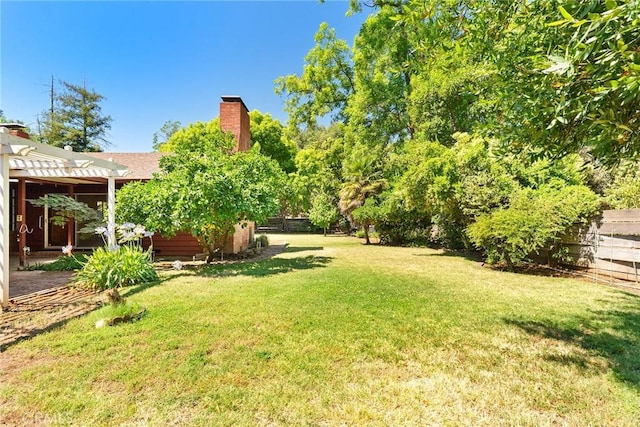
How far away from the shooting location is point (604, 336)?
4.69 meters

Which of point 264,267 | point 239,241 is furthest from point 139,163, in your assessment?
point 264,267

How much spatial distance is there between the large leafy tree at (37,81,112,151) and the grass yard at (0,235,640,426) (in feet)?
116

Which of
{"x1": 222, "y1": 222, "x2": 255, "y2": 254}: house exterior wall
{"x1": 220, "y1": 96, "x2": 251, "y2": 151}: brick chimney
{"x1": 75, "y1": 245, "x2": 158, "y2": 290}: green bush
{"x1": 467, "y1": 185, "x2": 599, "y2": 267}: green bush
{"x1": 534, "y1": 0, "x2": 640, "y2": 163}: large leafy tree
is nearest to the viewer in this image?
{"x1": 534, "y1": 0, "x2": 640, "y2": 163}: large leafy tree

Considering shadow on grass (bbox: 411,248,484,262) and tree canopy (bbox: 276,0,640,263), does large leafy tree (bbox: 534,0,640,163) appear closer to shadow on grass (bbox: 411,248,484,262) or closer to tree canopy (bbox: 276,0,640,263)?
tree canopy (bbox: 276,0,640,263)

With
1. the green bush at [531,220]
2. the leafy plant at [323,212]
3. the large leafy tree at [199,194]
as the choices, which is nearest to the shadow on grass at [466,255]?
the green bush at [531,220]

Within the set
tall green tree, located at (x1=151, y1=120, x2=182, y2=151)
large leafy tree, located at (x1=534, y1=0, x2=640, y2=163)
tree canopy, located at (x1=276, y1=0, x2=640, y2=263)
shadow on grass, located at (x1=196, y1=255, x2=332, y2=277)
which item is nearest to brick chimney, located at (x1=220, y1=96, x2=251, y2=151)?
shadow on grass, located at (x1=196, y1=255, x2=332, y2=277)

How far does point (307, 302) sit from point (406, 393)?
3.24 metres

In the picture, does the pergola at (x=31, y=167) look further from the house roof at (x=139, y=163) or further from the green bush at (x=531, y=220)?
the green bush at (x=531, y=220)

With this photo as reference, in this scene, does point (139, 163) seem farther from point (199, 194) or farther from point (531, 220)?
point (531, 220)

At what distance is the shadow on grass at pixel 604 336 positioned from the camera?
381 centimetres

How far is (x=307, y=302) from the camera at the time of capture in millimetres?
6285

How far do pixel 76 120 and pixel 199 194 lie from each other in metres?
35.4

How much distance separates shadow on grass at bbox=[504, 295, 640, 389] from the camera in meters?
3.81

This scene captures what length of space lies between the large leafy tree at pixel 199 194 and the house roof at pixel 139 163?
9.11 ft
